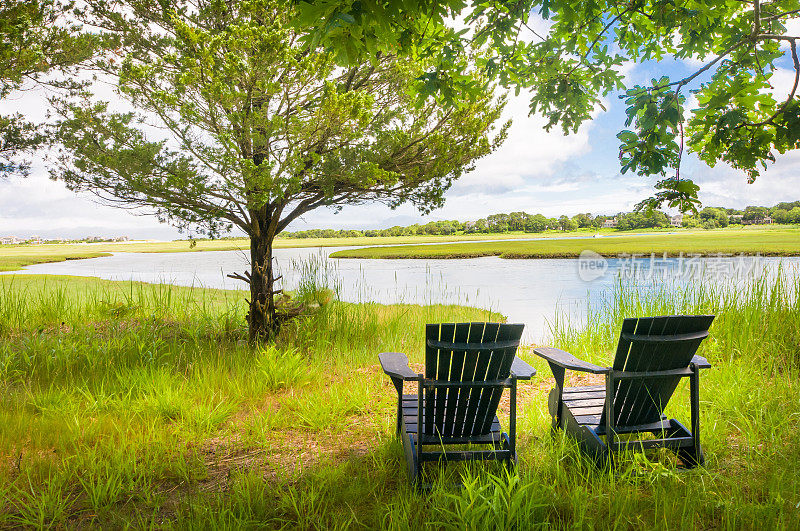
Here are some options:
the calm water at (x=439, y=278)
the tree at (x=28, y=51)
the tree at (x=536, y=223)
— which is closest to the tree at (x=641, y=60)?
the calm water at (x=439, y=278)

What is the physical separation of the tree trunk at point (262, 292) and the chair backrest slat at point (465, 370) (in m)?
3.16

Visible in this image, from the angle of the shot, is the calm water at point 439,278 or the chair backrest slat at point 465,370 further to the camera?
the calm water at point 439,278

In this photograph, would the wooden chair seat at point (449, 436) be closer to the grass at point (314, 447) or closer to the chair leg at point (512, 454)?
the chair leg at point (512, 454)

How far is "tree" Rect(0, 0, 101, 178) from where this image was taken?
5.64 metres

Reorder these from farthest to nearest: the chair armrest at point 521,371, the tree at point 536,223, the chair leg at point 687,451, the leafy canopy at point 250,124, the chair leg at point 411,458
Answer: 1. the tree at point 536,223
2. the leafy canopy at point 250,124
3. the chair leg at point 687,451
4. the chair armrest at point 521,371
5. the chair leg at point 411,458

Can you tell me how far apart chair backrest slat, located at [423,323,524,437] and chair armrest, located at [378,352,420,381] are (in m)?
0.09

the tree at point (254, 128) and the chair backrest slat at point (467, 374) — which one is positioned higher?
the tree at point (254, 128)

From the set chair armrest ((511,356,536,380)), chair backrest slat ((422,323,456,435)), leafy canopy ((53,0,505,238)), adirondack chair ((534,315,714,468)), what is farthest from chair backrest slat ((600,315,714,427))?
leafy canopy ((53,0,505,238))

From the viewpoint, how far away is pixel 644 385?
2455mm

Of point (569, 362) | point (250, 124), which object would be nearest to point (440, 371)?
point (569, 362)

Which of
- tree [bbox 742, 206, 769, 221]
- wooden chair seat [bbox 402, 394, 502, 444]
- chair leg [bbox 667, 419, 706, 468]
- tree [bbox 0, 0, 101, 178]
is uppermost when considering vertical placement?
tree [bbox 0, 0, 101, 178]

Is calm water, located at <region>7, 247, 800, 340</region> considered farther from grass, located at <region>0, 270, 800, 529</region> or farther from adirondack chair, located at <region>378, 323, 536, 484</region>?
adirondack chair, located at <region>378, 323, 536, 484</region>

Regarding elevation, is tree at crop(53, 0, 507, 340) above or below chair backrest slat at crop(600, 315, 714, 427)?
above

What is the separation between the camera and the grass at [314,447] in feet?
6.57
